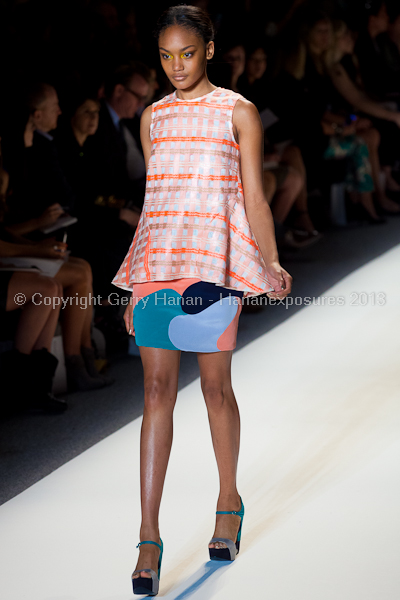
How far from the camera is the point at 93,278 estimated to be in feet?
11.8

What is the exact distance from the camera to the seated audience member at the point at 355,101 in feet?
20.8

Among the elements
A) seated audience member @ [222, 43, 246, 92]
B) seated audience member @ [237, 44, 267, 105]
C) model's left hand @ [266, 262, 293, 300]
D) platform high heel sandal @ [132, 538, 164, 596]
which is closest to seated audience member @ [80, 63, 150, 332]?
seated audience member @ [222, 43, 246, 92]

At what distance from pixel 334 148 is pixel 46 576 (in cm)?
488

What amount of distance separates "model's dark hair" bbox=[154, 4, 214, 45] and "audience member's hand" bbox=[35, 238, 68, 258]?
1.52 m

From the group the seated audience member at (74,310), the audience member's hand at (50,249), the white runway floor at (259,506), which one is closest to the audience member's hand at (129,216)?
the seated audience member at (74,310)

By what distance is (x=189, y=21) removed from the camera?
163 cm

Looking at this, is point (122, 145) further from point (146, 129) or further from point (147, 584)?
point (147, 584)

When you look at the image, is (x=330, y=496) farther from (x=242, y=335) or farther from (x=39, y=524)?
(x=242, y=335)

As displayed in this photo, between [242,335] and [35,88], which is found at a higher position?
[35,88]

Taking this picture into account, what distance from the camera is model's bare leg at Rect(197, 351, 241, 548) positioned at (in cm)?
172

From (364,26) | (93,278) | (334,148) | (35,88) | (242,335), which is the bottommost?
(242,335)

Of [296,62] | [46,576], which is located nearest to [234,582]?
[46,576]

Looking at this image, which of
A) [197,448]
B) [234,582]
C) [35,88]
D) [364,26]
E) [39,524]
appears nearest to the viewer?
[234,582]

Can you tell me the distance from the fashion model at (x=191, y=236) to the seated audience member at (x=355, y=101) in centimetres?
482
